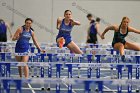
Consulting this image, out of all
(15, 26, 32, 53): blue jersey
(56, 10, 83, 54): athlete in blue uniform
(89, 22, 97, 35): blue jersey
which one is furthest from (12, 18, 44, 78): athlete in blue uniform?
(89, 22, 97, 35): blue jersey

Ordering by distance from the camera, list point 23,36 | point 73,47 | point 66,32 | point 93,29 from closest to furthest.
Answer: point 23,36, point 73,47, point 66,32, point 93,29

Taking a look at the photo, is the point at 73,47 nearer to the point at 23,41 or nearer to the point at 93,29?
the point at 23,41

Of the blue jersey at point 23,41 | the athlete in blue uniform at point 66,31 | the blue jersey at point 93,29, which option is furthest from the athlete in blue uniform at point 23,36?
the blue jersey at point 93,29

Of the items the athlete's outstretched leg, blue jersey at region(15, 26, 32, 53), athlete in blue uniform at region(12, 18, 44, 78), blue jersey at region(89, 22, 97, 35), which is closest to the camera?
athlete in blue uniform at region(12, 18, 44, 78)

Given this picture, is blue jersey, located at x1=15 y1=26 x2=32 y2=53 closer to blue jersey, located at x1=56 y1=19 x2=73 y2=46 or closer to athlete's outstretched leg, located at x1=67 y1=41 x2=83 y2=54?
blue jersey, located at x1=56 y1=19 x2=73 y2=46

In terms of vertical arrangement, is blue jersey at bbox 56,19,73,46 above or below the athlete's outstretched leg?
above

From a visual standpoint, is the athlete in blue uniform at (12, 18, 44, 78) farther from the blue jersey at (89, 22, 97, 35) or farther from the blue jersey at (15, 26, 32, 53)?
the blue jersey at (89, 22, 97, 35)

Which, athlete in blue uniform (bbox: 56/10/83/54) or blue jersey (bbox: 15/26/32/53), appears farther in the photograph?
athlete in blue uniform (bbox: 56/10/83/54)

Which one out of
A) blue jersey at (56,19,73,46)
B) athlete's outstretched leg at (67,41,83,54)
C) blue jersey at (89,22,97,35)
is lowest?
athlete's outstretched leg at (67,41,83,54)

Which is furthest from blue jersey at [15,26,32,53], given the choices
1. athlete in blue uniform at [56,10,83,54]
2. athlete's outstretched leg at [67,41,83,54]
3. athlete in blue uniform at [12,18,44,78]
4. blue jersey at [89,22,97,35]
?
blue jersey at [89,22,97,35]

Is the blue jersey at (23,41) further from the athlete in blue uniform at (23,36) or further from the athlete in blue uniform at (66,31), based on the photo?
the athlete in blue uniform at (66,31)

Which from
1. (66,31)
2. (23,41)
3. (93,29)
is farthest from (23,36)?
(93,29)

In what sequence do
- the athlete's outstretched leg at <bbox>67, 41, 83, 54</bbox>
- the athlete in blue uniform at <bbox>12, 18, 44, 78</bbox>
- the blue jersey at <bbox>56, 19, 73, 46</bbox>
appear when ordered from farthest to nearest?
the blue jersey at <bbox>56, 19, 73, 46</bbox>
the athlete's outstretched leg at <bbox>67, 41, 83, 54</bbox>
the athlete in blue uniform at <bbox>12, 18, 44, 78</bbox>

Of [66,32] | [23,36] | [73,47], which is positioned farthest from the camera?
[66,32]
